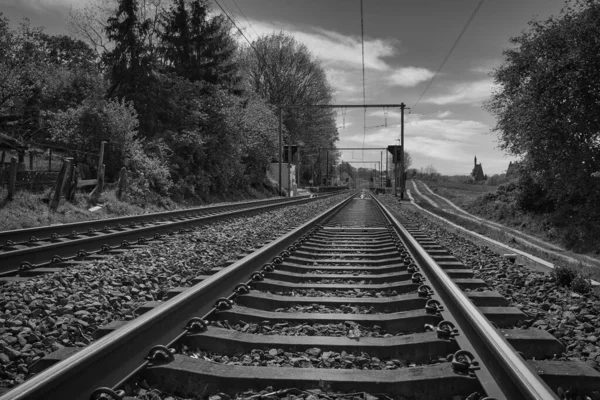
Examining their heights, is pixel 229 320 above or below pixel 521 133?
below

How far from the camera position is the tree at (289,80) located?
51.5 metres

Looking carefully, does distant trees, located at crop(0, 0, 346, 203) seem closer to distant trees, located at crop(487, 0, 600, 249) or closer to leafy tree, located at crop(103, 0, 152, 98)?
leafy tree, located at crop(103, 0, 152, 98)

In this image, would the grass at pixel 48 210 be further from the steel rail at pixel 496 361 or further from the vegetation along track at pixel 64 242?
the steel rail at pixel 496 361

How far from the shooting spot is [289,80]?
173 feet

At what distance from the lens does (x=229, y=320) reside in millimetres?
3246

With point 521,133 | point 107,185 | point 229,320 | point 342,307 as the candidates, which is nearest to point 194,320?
point 229,320

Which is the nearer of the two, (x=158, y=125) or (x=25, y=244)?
(x=25, y=244)

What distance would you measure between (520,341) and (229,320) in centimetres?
196

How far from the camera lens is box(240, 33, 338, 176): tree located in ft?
169

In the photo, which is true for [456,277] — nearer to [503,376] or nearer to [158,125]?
[503,376]

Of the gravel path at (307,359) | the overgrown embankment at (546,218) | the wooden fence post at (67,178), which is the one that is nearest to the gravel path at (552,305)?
the gravel path at (307,359)

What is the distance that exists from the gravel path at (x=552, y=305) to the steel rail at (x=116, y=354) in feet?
7.95

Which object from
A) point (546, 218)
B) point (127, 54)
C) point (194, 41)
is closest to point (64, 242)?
point (546, 218)

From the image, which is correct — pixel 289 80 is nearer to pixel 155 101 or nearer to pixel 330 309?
pixel 155 101
